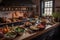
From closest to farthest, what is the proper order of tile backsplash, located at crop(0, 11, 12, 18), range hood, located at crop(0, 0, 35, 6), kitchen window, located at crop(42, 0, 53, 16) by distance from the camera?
range hood, located at crop(0, 0, 35, 6), tile backsplash, located at crop(0, 11, 12, 18), kitchen window, located at crop(42, 0, 53, 16)

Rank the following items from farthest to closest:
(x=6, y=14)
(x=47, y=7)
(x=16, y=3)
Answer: (x=47, y=7)
(x=6, y=14)
(x=16, y=3)

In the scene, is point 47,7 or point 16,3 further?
point 47,7

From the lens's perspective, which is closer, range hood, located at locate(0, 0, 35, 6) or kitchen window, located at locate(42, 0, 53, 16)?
range hood, located at locate(0, 0, 35, 6)

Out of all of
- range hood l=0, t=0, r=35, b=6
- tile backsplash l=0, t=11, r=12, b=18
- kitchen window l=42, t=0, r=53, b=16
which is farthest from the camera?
kitchen window l=42, t=0, r=53, b=16

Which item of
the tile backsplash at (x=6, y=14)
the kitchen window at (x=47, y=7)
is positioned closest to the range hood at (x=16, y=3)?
the tile backsplash at (x=6, y=14)

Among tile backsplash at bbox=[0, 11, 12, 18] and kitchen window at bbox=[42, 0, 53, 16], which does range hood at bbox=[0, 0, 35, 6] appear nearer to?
Result: tile backsplash at bbox=[0, 11, 12, 18]

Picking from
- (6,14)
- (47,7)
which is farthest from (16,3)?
(47,7)

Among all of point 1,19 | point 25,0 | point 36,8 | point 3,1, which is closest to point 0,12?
point 3,1

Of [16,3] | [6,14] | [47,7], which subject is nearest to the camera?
[16,3]

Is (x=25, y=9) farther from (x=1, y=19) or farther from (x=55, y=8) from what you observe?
(x=1, y=19)

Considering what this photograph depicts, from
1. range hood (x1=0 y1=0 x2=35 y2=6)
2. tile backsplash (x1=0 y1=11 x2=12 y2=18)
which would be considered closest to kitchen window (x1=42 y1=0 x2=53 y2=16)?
range hood (x1=0 y1=0 x2=35 y2=6)

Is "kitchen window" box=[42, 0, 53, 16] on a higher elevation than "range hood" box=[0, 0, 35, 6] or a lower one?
lower

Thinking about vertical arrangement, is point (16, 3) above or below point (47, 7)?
above

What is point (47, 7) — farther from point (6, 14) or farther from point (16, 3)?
point (6, 14)
